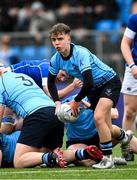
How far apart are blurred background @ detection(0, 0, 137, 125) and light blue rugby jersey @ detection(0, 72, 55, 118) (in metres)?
8.66

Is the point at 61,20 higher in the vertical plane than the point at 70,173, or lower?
higher

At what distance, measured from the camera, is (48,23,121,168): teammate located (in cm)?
995

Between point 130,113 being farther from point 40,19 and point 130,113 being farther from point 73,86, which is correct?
point 40,19

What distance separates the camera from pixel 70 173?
9.60 metres

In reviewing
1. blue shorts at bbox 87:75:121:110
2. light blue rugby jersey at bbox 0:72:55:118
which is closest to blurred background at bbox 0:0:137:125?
light blue rugby jersey at bbox 0:72:55:118

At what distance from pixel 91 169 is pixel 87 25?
12582mm

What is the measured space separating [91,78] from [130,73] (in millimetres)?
1903

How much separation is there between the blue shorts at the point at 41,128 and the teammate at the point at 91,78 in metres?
0.21

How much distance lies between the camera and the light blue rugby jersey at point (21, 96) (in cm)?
1043

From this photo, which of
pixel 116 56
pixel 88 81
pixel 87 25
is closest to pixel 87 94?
pixel 88 81

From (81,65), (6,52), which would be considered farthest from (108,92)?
(6,52)

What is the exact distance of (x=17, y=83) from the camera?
10633 millimetres

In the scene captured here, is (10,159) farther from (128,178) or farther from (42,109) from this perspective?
(128,178)

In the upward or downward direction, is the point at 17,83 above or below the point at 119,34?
below
